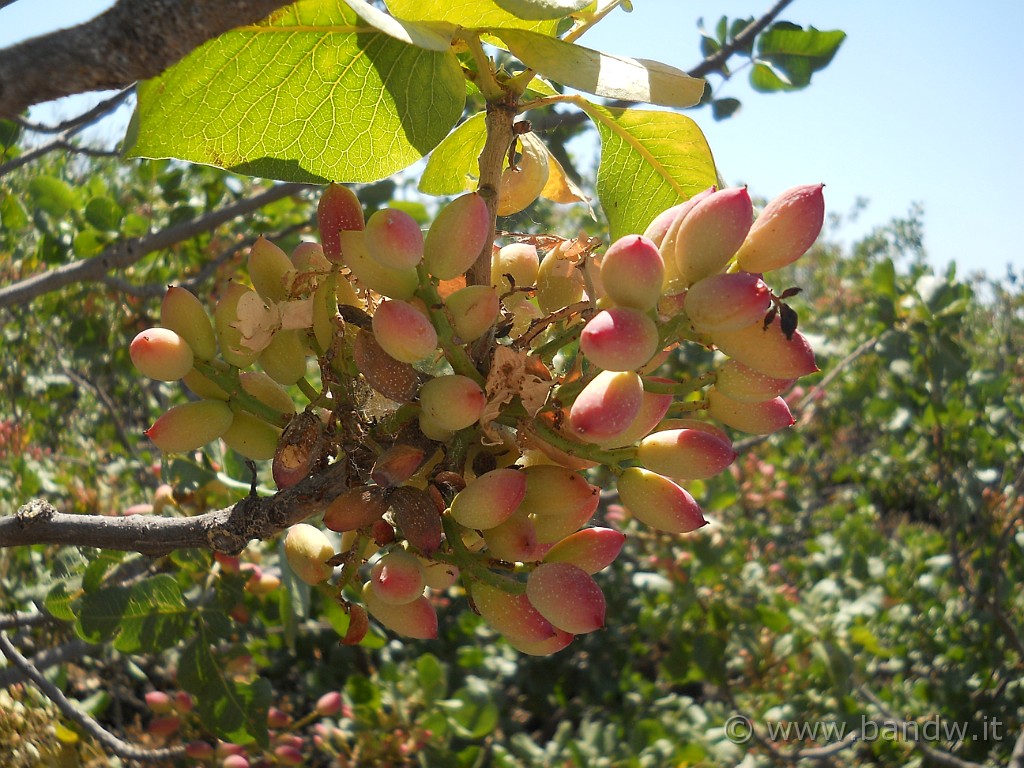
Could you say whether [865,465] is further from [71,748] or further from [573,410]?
[573,410]

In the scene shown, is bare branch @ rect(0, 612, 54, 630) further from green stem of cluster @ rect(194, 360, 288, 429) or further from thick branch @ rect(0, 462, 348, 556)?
green stem of cluster @ rect(194, 360, 288, 429)

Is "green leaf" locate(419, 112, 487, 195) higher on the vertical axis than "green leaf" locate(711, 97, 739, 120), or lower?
lower

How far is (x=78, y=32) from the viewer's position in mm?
444

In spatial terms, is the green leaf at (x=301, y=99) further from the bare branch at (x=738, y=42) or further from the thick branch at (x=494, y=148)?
the bare branch at (x=738, y=42)

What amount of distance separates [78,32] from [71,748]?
1.46m

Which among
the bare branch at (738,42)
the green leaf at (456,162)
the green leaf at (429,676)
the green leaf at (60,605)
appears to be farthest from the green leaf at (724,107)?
the green leaf at (60,605)

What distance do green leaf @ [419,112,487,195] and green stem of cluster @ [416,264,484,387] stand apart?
250mm

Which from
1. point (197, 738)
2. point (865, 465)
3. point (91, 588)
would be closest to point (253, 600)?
point (197, 738)

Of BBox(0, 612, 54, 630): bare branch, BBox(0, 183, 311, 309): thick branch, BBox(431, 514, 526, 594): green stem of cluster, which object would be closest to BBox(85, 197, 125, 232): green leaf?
BBox(0, 183, 311, 309): thick branch

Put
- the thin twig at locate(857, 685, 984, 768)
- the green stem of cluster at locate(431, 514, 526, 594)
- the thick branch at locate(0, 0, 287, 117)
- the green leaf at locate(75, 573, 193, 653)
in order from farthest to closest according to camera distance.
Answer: the thin twig at locate(857, 685, 984, 768)
the green leaf at locate(75, 573, 193, 653)
the green stem of cluster at locate(431, 514, 526, 594)
the thick branch at locate(0, 0, 287, 117)

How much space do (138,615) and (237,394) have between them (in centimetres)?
62

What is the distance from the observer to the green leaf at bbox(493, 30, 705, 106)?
61 cm

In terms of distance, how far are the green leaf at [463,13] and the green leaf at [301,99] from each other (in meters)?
0.03

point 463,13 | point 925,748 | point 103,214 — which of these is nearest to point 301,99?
point 463,13
